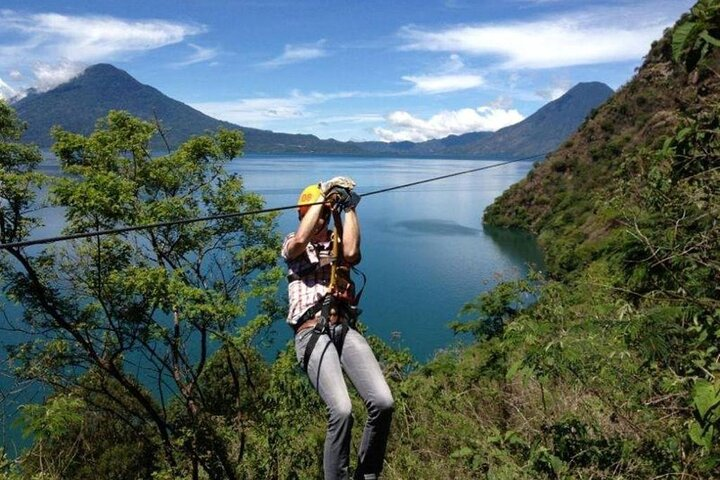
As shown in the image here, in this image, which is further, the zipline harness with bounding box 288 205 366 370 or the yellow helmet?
the yellow helmet

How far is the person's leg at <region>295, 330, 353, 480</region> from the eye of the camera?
3.07 m

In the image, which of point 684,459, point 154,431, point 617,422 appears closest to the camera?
point 684,459

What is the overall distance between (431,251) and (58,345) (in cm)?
4428

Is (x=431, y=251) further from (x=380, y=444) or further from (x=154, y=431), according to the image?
(x=380, y=444)

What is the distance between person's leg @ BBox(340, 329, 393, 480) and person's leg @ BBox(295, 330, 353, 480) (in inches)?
4.0

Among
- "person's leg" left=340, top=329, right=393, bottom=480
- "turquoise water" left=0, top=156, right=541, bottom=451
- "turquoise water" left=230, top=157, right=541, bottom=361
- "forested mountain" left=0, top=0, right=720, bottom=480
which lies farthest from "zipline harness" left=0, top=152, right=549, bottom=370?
"turquoise water" left=230, top=157, right=541, bottom=361

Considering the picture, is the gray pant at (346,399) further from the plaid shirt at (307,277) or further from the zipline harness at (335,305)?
the plaid shirt at (307,277)

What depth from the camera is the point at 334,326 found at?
11.0ft

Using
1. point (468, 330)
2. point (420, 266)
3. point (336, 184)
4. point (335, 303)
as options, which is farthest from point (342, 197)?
point (420, 266)

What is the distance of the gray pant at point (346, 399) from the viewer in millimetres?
3096

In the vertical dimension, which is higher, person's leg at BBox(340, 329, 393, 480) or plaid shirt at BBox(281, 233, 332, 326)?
plaid shirt at BBox(281, 233, 332, 326)

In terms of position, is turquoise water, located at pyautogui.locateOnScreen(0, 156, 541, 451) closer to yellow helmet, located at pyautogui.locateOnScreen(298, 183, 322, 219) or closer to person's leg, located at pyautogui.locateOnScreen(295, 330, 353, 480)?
yellow helmet, located at pyautogui.locateOnScreen(298, 183, 322, 219)

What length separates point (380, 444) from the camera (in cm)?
322

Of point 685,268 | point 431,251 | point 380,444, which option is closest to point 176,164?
point 380,444
